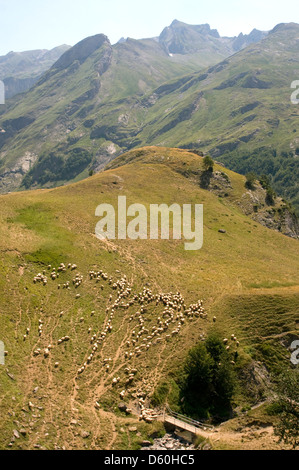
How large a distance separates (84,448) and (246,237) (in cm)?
6933

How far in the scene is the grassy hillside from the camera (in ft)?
104

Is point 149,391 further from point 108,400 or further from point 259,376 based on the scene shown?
point 259,376

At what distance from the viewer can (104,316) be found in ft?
152

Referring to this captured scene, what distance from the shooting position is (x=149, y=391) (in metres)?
36.7

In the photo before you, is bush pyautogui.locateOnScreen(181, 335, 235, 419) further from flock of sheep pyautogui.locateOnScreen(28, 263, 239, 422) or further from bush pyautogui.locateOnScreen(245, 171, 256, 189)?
bush pyautogui.locateOnScreen(245, 171, 256, 189)

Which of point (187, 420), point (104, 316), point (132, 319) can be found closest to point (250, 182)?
point (132, 319)

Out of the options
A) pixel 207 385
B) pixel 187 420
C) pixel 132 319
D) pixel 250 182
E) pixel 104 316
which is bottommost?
pixel 187 420

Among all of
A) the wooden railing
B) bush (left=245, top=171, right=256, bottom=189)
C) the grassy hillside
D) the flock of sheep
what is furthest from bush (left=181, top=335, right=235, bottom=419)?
bush (left=245, top=171, right=256, bottom=189)

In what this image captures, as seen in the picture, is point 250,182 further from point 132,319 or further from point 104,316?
point 104,316

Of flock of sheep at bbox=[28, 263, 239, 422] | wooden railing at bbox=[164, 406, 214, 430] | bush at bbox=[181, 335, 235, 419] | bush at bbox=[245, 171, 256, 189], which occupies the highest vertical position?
bush at bbox=[245, 171, 256, 189]

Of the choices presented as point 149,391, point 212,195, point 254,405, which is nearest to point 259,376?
point 254,405

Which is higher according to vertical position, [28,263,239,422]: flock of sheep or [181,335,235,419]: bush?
[28,263,239,422]: flock of sheep

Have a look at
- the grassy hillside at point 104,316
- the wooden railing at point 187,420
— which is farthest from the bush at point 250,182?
the wooden railing at point 187,420

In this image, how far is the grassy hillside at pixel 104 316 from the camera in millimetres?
31688
